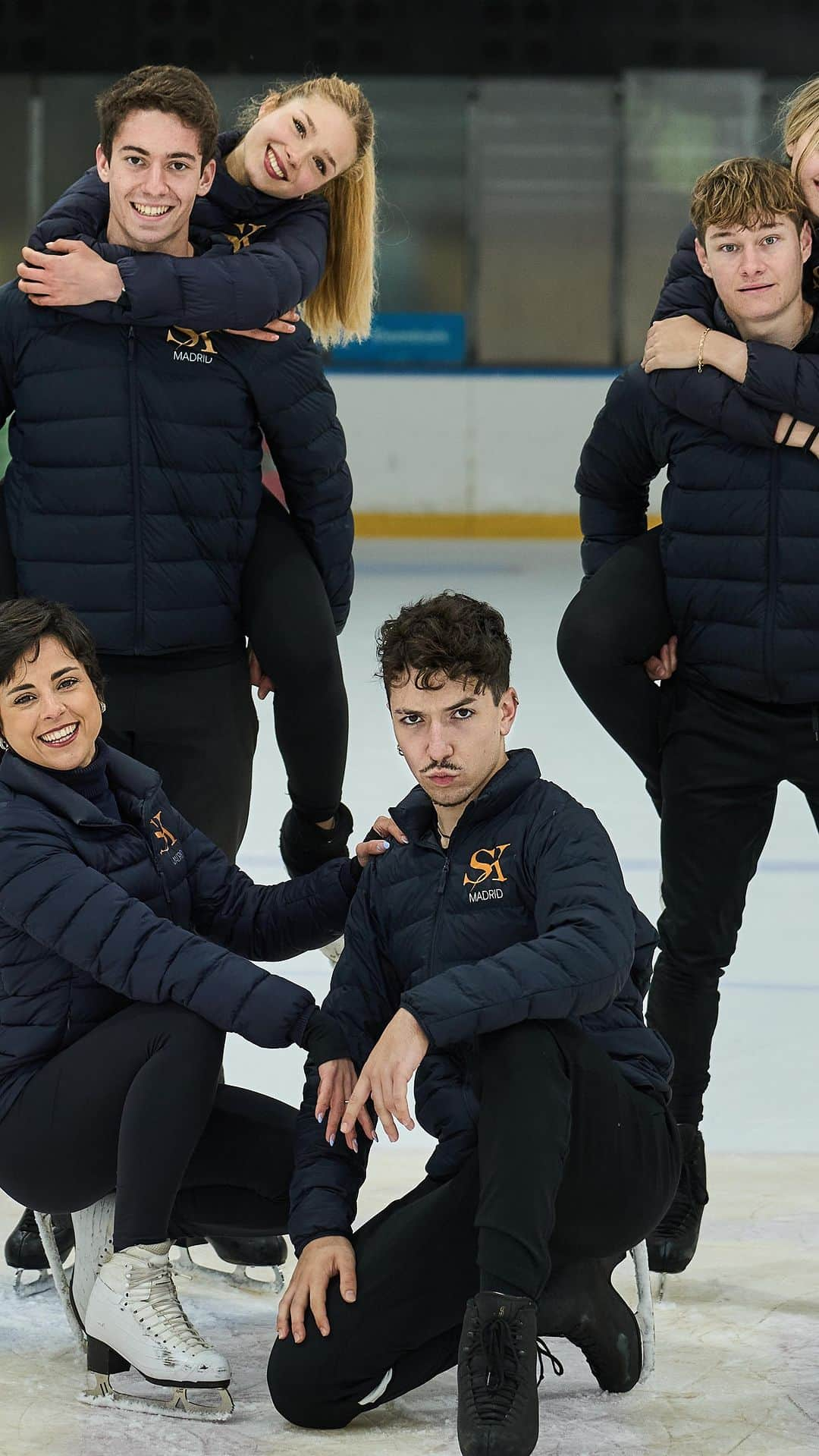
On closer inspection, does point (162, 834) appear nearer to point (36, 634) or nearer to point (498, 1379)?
point (36, 634)

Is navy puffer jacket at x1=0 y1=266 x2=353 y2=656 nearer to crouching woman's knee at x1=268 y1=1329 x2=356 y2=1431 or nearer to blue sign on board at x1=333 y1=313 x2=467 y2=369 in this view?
crouching woman's knee at x1=268 y1=1329 x2=356 y2=1431

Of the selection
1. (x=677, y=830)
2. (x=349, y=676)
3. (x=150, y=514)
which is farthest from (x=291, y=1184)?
(x=349, y=676)

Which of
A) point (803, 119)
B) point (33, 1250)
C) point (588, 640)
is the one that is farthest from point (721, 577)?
point (33, 1250)

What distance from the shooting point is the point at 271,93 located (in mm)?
2930

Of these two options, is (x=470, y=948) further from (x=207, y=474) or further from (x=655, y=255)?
(x=655, y=255)

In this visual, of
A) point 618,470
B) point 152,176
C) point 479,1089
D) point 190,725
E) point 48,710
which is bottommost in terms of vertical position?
point 479,1089

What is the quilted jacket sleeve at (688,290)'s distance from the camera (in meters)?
2.62

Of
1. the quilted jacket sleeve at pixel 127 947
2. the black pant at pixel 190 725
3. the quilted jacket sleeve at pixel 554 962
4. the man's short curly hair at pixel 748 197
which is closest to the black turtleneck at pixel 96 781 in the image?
the quilted jacket sleeve at pixel 127 947

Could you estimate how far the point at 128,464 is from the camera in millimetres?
2631

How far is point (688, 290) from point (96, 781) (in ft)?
3.38

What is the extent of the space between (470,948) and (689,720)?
0.59 m

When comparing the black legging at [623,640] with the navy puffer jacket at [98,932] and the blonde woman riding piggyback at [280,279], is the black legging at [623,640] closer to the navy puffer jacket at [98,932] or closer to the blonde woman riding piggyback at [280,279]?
the blonde woman riding piggyback at [280,279]

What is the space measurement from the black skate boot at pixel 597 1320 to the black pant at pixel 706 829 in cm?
49

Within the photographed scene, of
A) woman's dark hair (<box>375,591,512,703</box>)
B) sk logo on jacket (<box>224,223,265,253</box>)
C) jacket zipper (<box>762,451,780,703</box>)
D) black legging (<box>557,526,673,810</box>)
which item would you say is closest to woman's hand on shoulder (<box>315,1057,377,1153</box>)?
woman's dark hair (<box>375,591,512,703</box>)
